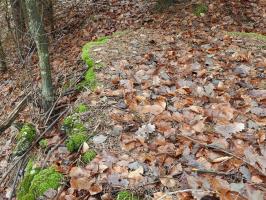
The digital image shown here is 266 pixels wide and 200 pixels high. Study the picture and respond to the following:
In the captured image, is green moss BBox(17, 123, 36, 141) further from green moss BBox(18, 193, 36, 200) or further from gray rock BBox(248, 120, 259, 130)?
gray rock BBox(248, 120, 259, 130)

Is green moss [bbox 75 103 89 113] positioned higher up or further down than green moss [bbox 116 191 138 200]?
further down

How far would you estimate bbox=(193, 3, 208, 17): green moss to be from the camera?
24.8 ft

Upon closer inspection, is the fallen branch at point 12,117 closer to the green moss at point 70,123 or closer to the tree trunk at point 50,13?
the green moss at point 70,123

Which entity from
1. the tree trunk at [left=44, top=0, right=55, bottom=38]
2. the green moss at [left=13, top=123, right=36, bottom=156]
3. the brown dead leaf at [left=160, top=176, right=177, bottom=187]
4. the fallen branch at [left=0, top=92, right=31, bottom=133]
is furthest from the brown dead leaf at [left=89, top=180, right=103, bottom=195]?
the tree trunk at [left=44, top=0, right=55, bottom=38]

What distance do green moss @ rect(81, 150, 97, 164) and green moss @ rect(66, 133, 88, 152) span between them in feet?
0.65

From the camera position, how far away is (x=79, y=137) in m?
3.39

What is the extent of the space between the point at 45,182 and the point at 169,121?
1.28 metres

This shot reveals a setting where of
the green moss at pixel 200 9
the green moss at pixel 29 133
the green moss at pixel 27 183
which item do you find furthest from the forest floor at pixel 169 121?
the green moss at pixel 200 9

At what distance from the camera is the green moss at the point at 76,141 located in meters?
3.35

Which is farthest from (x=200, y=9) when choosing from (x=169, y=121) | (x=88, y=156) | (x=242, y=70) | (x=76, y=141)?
(x=88, y=156)

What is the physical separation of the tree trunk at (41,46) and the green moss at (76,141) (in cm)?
145

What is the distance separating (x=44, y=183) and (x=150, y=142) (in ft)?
3.26

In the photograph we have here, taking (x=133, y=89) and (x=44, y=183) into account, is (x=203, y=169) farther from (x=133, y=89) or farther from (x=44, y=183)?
(x=133, y=89)

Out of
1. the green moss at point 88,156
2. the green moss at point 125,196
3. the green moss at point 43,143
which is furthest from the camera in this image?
the green moss at point 43,143
